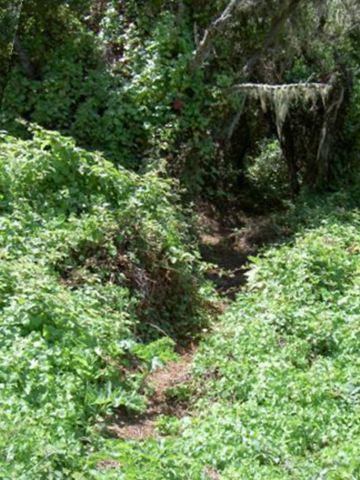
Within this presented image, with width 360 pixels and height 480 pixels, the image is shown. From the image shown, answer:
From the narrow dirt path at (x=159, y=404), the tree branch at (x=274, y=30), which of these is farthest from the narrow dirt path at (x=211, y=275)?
the tree branch at (x=274, y=30)

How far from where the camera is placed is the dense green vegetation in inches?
188

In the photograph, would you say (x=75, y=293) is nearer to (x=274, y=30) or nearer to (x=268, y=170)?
(x=274, y=30)

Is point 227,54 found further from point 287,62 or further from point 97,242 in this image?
point 97,242

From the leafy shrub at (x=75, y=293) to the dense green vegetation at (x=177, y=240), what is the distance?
0.06 ft

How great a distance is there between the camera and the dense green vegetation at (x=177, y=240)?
188 inches

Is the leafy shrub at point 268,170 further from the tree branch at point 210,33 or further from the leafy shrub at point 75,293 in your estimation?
the leafy shrub at point 75,293

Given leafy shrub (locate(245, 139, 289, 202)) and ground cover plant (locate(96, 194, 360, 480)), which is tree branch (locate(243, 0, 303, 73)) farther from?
ground cover plant (locate(96, 194, 360, 480))

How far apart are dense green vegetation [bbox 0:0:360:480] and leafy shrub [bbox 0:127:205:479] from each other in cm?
2

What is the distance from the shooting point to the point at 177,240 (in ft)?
26.1

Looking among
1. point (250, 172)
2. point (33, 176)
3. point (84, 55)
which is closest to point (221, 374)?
point (33, 176)

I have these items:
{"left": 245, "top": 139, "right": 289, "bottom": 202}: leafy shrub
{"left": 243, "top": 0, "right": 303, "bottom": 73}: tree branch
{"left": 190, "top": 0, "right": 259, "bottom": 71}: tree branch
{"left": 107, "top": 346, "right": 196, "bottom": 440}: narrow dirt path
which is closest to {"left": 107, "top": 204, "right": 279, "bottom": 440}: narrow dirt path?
{"left": 107, "top": 346, "right": 196, "bottom": 440}: narrow dirt path

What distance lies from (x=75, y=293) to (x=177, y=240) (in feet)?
6.08

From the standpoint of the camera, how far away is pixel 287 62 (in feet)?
43.0

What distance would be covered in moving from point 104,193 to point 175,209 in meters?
1.26
